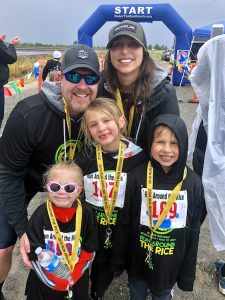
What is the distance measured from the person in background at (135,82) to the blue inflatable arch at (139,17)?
13.1 meters

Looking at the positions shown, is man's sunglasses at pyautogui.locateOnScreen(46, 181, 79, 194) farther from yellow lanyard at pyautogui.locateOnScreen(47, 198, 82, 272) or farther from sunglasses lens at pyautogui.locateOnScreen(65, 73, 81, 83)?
sunglasses lens at pyautogui.locateOnScreen(65, 73, 81, 83)

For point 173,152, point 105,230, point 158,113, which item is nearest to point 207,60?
point 158,113

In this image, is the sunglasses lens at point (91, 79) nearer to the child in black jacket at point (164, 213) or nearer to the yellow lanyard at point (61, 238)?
the child in black jacket at point (164, 213)

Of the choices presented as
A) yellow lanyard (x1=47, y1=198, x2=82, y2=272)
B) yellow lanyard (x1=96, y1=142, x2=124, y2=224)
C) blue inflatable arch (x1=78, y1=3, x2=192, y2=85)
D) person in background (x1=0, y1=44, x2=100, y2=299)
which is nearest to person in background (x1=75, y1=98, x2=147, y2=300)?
yellow lanyard (x1=96, y1=142, x2=124, y2=224)

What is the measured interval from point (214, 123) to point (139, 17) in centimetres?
1428

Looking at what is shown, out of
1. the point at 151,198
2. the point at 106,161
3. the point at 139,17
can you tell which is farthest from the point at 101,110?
the point at 139,17

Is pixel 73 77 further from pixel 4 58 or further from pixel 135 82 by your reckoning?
pixel 4 58

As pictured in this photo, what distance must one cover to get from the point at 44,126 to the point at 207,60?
1.24 meters

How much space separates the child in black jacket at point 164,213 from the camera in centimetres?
214

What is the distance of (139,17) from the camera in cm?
1530

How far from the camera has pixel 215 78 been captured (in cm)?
231

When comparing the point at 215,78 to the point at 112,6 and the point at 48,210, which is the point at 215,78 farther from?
the point at 112,6

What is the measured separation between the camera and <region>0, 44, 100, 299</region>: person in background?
213cm

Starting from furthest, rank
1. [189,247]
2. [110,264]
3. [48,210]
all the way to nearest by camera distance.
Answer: [110,264], [189,247], [48,210]
